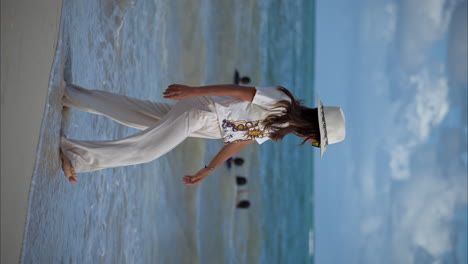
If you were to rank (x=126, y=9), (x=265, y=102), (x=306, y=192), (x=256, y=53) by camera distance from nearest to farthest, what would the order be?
(x=265, y=102)
(x=126, y=9)
(x=256, y=53)
(x=306, y=192)

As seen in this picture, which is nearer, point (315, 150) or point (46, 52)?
point (46, 52)

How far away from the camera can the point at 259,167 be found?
29.1ft

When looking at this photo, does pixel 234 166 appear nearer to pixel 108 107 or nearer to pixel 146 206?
pixel 146 206

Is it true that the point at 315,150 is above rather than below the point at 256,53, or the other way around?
below

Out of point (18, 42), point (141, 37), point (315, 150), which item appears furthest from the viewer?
point (315, 150)

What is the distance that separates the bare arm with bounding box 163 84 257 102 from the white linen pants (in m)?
0.14

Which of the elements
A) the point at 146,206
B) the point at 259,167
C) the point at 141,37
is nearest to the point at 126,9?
the point at 141,37

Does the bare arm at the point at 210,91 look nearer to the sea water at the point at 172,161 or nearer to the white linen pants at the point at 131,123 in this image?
the white linen pants at the point at 131,123

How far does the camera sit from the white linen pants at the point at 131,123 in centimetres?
256

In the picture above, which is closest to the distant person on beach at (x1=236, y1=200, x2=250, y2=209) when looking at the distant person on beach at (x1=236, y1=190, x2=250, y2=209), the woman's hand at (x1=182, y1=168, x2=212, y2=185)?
the distant person on beach at (x1=236, y1=190, x2=250, y2=209)

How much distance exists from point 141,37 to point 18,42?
10.8 ft

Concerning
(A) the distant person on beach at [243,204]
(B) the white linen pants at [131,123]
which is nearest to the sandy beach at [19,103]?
(B) the white linen pants at [131,123]

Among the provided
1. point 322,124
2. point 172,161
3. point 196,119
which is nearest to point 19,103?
point 196,119

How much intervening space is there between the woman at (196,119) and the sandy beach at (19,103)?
1.54 feet
